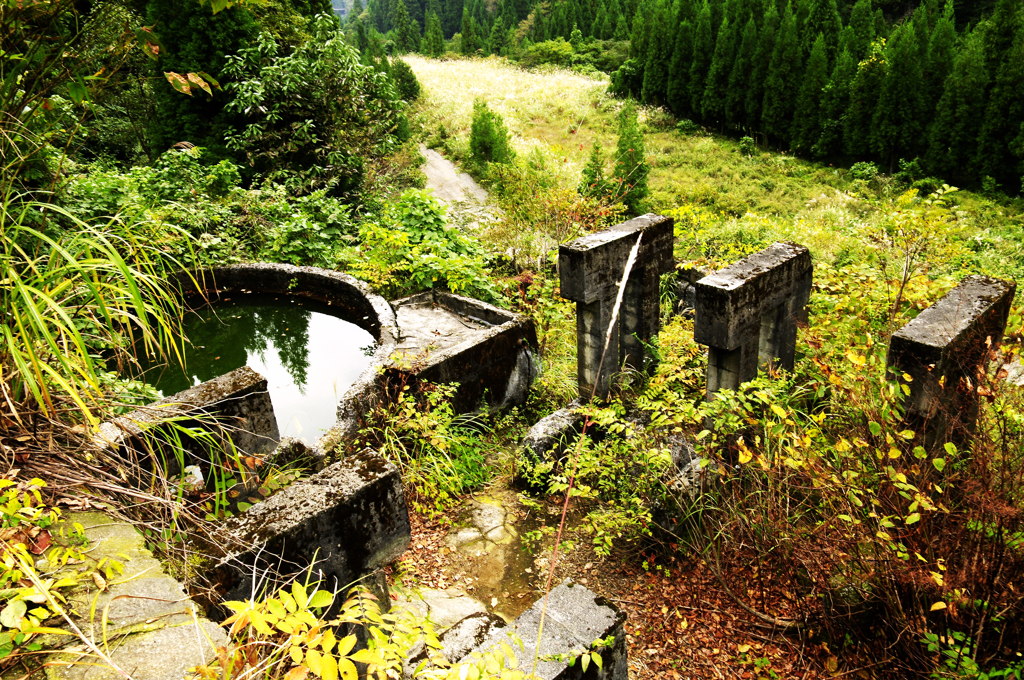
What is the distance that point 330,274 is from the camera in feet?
22.8

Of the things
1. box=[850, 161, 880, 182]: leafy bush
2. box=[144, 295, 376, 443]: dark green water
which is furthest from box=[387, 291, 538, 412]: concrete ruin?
box=[850, 161, 880, 182]: leafy bush

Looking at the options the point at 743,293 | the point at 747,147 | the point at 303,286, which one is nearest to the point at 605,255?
the point at 743,293

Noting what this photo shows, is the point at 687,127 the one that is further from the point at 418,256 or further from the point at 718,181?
the point at 418,256

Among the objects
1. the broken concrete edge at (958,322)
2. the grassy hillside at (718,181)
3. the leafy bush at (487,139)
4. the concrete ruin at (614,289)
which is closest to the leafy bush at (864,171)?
the grassy hillside at (718,181)

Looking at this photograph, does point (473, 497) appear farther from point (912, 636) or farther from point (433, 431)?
point (912, 636)

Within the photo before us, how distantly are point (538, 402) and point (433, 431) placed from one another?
155 centimetres

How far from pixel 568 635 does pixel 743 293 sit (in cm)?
271

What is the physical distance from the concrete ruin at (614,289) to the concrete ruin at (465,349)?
649 millimetres

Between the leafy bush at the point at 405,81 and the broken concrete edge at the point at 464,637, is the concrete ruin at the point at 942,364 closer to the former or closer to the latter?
the broken concrete edge at the point at 464,637

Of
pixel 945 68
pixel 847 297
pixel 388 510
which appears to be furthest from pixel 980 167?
pixel 388 510

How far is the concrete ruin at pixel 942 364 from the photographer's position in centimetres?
349

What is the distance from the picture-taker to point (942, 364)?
352cm

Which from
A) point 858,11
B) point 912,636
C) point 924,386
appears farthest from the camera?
point 858,11

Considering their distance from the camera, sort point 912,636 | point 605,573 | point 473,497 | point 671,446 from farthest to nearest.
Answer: point 473,497
point 671,446
point 605,573
point 912,636
